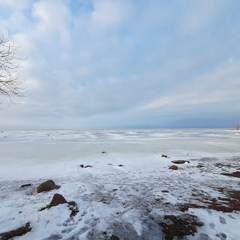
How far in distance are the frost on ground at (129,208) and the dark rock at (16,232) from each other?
44 mm

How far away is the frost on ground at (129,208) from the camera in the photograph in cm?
373

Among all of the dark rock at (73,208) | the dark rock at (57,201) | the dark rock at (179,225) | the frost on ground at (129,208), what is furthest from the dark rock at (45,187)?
the dark rock at (179,225)

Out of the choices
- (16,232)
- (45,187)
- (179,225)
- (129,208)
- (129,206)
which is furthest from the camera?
(45,187)

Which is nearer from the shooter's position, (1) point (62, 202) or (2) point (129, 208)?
(2) point (129, 208)

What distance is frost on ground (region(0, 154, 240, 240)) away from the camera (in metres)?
3.73

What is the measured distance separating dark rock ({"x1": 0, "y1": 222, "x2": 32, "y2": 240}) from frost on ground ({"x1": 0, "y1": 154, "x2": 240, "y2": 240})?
0.04 meters

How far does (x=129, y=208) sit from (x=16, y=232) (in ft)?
8.67

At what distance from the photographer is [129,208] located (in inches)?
189

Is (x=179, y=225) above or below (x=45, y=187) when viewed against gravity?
below

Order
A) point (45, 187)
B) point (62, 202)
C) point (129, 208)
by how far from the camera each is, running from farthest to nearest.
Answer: point (45, 187)
point (62, 202)
point (129, 208)

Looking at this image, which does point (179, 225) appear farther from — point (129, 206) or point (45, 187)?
point (45, 187)

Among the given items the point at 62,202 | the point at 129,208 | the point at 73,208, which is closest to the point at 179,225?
the point at 129,208

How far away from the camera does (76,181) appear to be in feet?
24.1

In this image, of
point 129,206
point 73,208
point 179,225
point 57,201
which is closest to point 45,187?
point 57,201
